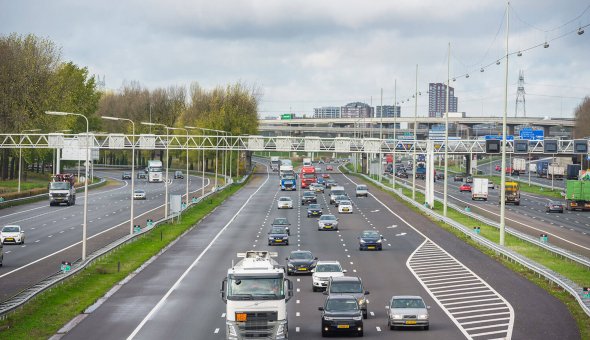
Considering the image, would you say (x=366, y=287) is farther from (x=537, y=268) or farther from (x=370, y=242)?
(x=370, y=242)

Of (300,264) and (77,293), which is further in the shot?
(300,264)

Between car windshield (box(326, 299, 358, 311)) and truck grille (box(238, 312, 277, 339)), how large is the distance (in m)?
5.56

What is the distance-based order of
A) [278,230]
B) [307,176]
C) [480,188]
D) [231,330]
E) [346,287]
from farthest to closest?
[307,176], [480,188], [278,230], [346,287], [231,330]

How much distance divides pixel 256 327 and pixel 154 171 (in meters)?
150

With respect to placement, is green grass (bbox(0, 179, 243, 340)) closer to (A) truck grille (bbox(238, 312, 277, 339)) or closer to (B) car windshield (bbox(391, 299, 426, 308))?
(A) truck grille (bbox(238, 312, 277, 339))

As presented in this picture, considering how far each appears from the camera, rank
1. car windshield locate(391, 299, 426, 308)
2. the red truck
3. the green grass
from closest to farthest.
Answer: car windshield locate(391, 299, 426, 308)
the green grass
the red truck

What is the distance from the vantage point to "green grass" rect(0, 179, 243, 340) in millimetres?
41188

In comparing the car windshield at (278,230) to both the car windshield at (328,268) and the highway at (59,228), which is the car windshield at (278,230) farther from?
the car windshield at (328,268)

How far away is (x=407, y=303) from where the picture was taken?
4131cm

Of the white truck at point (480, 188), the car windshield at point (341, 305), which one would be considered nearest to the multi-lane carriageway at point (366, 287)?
the car windshield at point (341, 305)

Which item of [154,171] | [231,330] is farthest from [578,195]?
[231,330]

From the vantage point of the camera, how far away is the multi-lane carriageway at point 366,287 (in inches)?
1593

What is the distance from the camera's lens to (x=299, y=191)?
505ft

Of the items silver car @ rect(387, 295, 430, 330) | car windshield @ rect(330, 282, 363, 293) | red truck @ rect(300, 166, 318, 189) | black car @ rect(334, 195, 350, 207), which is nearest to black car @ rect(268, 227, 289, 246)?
car windshield @ rect(330, 282, 363, 293)
